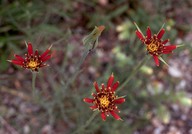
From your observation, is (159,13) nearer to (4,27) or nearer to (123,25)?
(123,25)

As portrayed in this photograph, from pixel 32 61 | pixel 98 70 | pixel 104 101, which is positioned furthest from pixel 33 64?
pixel 98 70

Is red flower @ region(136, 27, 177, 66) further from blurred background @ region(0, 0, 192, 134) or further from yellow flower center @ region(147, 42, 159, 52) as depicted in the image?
blurred background @ region(0, 0, 192, 134)

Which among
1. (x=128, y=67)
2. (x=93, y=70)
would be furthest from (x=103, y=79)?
(x=93, y=70)

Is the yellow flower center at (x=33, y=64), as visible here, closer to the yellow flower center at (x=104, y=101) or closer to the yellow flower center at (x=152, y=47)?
the yellow flower center at (x=104, y=101)

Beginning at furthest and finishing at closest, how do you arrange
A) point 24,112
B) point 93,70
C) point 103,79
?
point 93,70
point 24,112
point 103,79

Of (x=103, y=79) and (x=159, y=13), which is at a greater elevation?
(x=159, y=13)

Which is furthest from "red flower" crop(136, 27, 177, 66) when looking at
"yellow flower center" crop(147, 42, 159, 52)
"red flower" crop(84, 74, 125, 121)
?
"red flower" crop(84, 74, 125, 121)

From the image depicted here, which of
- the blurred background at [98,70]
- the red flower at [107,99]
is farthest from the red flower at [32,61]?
the blurred background at [98,70]

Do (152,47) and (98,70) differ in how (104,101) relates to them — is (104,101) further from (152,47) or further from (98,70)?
(98,70)
